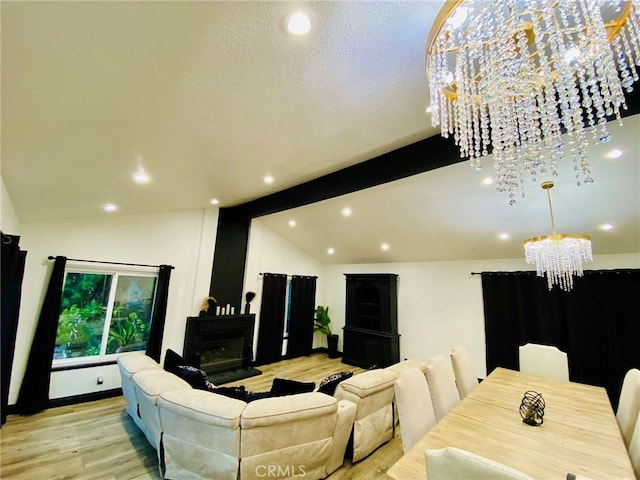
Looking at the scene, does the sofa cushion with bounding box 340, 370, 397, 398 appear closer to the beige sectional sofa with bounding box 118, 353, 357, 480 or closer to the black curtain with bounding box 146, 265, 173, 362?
the beige sectional sofa with bounding box 118, 353, 357, 480

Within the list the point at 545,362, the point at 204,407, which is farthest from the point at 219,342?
the point at 545,362

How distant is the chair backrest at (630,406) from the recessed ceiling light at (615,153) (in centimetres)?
199

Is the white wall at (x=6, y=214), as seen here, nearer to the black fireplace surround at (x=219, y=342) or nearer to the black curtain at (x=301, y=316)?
the black fireplace surround at (x=219, y=342)

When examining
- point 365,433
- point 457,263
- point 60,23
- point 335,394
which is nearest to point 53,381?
point 335,394

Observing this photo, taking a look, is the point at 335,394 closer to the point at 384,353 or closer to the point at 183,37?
the point at 183,37

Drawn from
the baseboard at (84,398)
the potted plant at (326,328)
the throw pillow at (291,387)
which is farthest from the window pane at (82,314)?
the potted plant at (326,328)

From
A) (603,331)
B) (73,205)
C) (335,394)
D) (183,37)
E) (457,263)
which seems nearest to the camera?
(183,37)

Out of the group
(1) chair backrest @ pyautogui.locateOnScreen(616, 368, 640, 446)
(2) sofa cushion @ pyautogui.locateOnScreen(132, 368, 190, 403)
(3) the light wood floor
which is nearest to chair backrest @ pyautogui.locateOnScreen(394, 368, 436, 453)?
(3) the light wood floor

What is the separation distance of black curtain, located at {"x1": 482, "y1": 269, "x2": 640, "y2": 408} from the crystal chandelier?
4.16 meters

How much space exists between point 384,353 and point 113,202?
5.54m

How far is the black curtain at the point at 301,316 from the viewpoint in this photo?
6.68 m

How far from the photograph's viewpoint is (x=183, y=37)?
4.35 feet

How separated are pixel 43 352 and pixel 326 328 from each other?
5308 millimetres

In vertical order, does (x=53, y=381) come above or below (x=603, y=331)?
below
